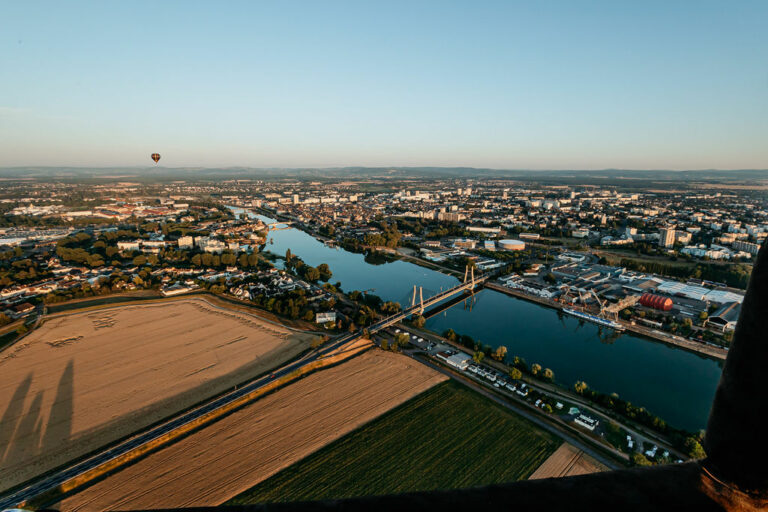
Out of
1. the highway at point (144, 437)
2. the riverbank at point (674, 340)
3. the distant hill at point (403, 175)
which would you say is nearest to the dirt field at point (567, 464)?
the riverbank at point (674, 340)

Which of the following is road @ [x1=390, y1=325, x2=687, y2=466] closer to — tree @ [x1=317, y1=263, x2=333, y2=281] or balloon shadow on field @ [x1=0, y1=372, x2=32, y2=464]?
tree @ [x1=317, y1=263, x2=333, y2=281]

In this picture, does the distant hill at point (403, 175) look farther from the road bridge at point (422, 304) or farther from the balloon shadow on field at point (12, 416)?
the balloon shadow on field at point (12, 416)

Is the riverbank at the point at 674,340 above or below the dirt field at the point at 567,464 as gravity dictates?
above

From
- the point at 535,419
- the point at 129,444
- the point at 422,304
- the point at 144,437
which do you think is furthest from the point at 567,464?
the point at 129,444

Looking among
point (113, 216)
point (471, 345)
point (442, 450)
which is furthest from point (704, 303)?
point (113, 216)

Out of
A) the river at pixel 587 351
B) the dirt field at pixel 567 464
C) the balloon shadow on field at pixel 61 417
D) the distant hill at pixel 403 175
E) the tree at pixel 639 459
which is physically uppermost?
the distant hill at pixel 403 175

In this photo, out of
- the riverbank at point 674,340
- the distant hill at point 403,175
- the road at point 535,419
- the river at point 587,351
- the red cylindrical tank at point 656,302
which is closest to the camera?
the road at point 535,419

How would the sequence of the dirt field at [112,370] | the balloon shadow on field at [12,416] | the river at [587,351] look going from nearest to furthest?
the balloon shadow on field at [12,416]
the dirt field at [112,370]
the river at [587,351]

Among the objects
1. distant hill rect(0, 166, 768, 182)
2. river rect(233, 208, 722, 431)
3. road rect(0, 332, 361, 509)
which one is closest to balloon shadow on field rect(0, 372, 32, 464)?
road rect(0, 332, 361, 509)
